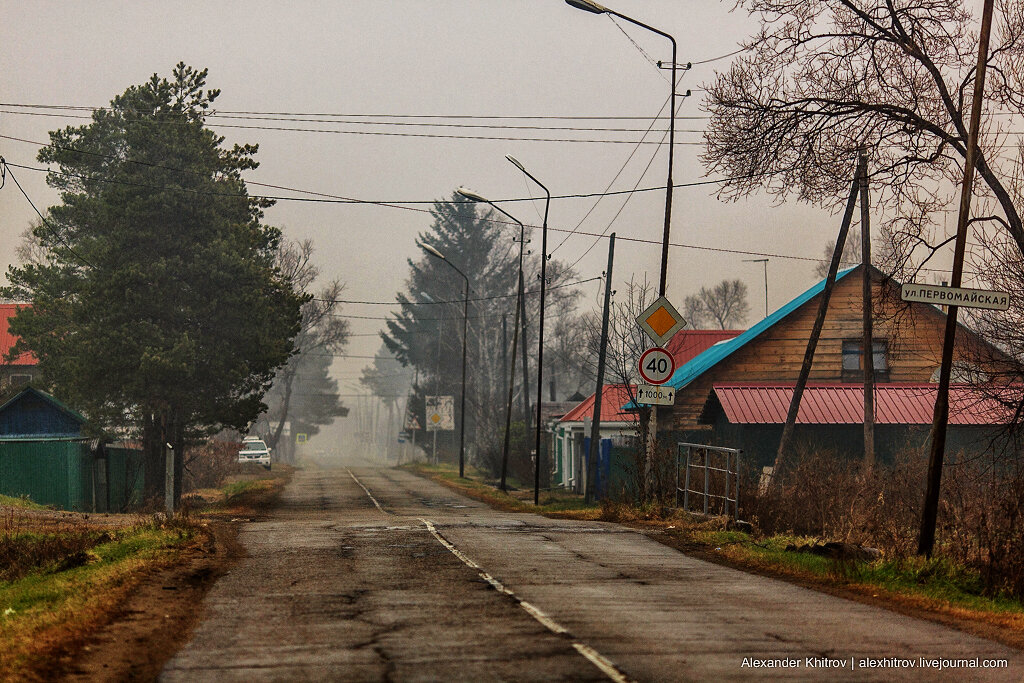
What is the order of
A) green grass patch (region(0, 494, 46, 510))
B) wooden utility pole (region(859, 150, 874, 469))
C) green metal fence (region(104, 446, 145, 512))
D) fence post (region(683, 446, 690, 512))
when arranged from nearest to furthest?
fence post (region(683, 446, 690, 512)), wooden utility pole (region(859, 150, 874, 469)), green grass patch (region(0, 494, 46, 510)), green metal fence (region(104, 446, 145, 512))

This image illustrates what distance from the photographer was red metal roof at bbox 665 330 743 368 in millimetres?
52181

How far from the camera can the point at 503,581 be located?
38.7ft

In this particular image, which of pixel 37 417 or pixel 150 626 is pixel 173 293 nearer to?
pixel 37 417

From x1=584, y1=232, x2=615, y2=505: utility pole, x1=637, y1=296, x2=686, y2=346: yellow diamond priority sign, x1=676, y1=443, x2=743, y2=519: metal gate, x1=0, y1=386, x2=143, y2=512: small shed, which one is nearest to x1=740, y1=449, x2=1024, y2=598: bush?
x1=676, y1=443, x2=743, y2=519: metal gate

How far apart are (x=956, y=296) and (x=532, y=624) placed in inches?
271

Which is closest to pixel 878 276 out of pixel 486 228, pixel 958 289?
pixel 958 289

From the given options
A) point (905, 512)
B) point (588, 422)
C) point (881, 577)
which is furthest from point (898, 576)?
point (588, 422)

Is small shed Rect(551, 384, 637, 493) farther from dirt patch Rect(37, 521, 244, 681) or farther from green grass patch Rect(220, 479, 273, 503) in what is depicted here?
dirt patch Rect(37, 521, 244, 681)

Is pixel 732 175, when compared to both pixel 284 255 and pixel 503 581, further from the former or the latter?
pixel 284 255

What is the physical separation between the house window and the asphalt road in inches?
1024

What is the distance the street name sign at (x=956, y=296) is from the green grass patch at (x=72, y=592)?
927cm

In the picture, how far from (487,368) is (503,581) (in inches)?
2841

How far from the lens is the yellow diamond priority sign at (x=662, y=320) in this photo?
65.8ft

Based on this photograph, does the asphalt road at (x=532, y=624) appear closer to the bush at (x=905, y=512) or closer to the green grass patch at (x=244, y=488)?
the bush at (x=905, y=512)
